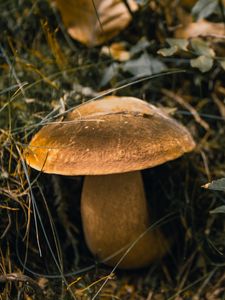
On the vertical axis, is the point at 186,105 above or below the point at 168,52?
below

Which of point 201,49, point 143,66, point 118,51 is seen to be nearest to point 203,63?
point 201,49


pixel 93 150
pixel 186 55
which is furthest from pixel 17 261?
pixel 186 55

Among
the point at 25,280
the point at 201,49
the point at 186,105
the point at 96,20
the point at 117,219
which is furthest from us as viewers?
the point at 96,20

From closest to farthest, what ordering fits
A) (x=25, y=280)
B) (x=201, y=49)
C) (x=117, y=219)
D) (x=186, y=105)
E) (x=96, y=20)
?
(x=25, y=280) < (x=117, y=219) < (x=201, y=49) < (x=186, y=105) < (x=96, y=20)

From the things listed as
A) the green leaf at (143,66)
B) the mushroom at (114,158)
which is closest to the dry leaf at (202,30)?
the green leaf at (143,66)

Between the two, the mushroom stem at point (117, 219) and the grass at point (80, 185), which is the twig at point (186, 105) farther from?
the mushroom stem at point (117, 219)

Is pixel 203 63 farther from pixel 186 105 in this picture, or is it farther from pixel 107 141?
pixel 107 141

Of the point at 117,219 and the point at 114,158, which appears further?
the point at 117,219

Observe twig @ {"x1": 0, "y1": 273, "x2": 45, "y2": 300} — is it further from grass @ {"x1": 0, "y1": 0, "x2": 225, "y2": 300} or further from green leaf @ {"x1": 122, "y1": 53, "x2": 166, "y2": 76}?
green leaf @ {"x1": 122, "y1": 53, "x2": 166, "y2": 76}

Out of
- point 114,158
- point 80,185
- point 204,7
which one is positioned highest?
point 204,7
